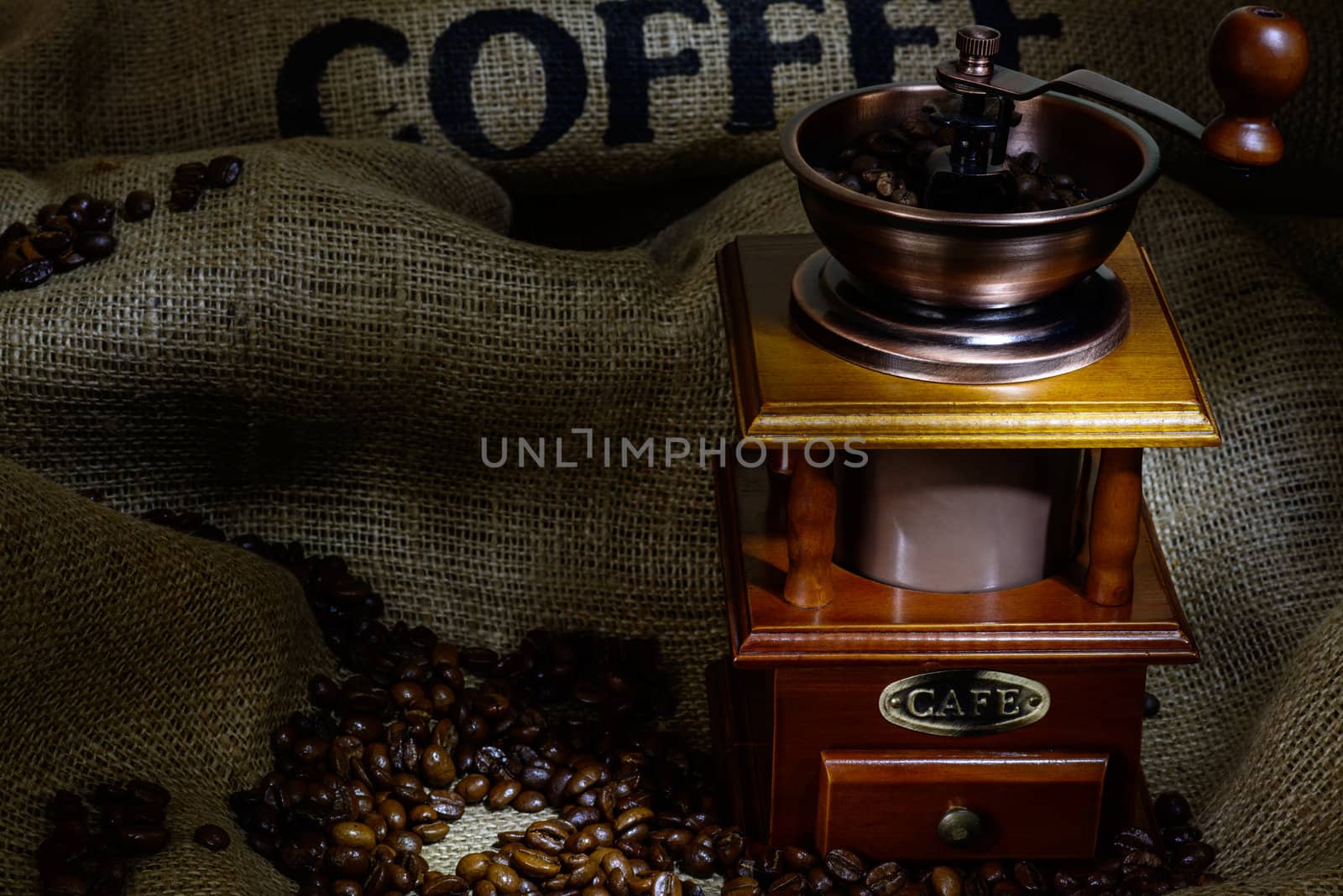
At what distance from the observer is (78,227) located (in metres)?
2.03

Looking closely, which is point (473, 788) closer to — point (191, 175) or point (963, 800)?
point (963, 800)

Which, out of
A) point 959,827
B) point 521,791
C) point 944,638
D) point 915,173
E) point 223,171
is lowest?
point 521,791

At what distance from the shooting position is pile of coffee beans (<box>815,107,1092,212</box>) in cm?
139

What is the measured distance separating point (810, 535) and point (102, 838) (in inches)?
31.8

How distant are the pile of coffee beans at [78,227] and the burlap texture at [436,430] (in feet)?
0.09

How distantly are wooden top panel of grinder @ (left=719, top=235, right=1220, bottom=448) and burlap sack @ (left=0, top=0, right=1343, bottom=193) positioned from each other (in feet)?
3.49

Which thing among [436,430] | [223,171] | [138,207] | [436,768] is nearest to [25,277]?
[138,207]

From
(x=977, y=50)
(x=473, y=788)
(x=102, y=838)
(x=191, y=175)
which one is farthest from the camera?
(x=191, y=175)

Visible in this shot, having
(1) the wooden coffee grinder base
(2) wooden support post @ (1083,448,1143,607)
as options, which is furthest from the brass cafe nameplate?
(2) wooden support post @ (1083,448,1143,607)

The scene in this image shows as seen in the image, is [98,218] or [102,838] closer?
[102,838]

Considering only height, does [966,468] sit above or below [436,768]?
above

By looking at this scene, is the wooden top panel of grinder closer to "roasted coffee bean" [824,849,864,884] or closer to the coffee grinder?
the coffee grinder

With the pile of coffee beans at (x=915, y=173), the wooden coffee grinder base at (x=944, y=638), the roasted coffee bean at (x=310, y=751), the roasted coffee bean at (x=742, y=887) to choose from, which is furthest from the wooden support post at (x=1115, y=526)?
the roasted coffee bean at (x=310, y=751)

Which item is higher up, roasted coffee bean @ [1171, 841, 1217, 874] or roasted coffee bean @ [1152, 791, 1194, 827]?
roasted coffee bean @ [1171, 841, 1217, 874]
